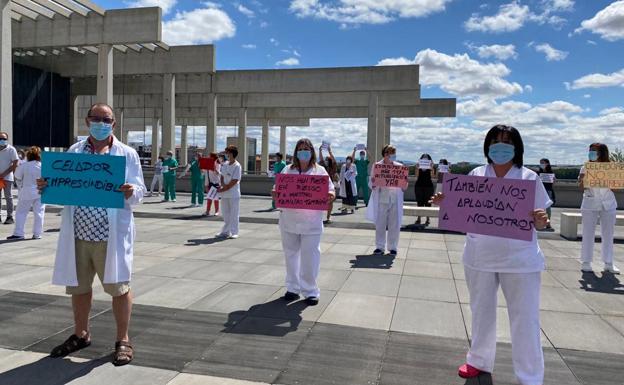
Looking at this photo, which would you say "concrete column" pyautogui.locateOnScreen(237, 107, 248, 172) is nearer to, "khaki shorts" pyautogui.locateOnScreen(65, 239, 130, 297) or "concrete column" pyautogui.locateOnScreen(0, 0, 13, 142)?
"concrete column" pyautogui.locateOnScreen(0, 0, 13, 142)

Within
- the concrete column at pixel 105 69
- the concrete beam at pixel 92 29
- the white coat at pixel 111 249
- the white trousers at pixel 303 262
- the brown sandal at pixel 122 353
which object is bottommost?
the brown sandal at pixel 122 353

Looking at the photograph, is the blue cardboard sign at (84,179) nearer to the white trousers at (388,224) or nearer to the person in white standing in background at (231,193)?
the white trousers at (388,224)

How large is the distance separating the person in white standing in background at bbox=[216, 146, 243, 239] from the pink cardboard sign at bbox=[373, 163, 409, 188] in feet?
10.6

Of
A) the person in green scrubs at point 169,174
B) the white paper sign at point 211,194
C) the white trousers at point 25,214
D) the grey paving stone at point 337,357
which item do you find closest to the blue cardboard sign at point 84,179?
the grey paving stone at point 337,357

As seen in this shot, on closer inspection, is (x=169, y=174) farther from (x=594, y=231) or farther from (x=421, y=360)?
(x=421, y=360)

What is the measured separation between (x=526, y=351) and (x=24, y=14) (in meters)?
28.5

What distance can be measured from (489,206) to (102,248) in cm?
298

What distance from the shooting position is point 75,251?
381 centimetres

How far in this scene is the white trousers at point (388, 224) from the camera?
8.85m

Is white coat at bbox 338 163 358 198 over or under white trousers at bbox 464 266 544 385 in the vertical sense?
over

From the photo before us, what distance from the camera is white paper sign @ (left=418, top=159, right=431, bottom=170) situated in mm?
12877

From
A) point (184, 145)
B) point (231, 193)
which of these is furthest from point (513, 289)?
point (184, 145)

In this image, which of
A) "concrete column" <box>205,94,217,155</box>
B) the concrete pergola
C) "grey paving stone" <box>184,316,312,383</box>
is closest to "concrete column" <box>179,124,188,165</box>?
the concrete pergola

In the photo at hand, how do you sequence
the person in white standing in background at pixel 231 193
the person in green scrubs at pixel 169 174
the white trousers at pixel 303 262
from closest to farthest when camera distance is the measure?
the white trousers at pixel 303 262 < the person in white standing in background at pixel 231 193 < the person in green scrubs at pixel 169 174
